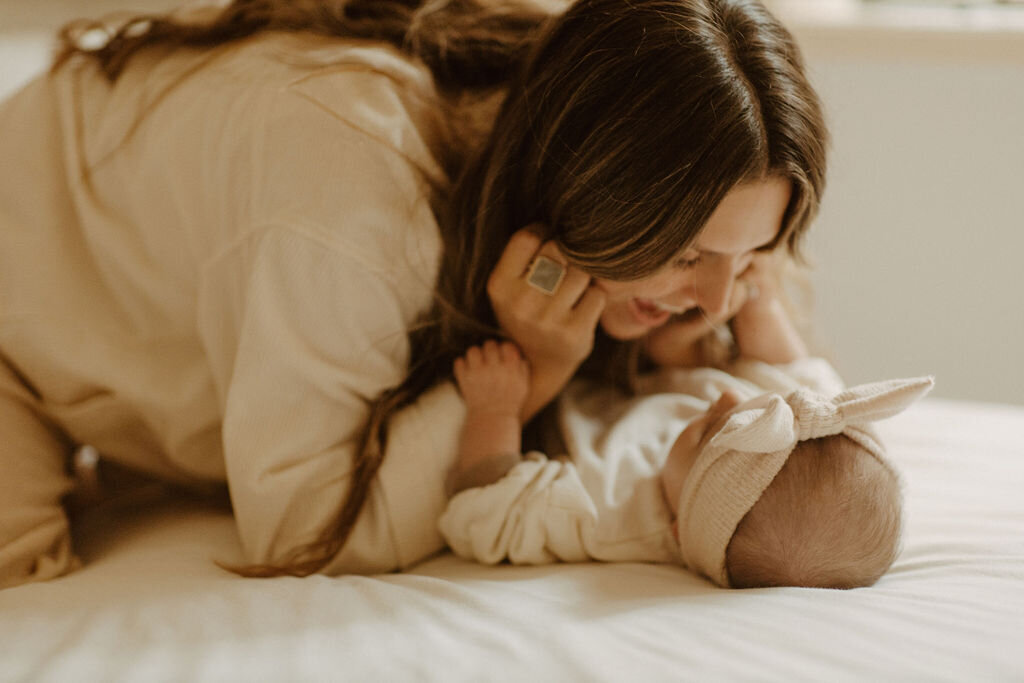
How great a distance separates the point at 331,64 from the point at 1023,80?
126 centimetres

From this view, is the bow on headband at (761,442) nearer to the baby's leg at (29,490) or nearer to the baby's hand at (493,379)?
the baby's hand at (493,379)

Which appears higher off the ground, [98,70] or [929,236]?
[98,70]

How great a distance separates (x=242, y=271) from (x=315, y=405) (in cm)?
16

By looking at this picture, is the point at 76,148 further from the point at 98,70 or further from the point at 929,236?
the point at 929,236

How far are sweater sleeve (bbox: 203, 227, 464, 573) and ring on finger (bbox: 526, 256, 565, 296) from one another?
139 mm

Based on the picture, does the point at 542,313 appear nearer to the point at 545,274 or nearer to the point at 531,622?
the point at 545,274

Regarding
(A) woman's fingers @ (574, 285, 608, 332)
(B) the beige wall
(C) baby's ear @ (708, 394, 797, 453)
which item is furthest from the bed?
(B) the beige wall

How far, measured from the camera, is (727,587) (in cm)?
86

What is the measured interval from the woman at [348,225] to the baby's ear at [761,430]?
0.45 feet

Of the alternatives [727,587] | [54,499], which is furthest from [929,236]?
[54,499]

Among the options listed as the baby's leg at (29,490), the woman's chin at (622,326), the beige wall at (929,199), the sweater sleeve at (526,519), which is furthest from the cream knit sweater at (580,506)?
the beige wall at (929,199)

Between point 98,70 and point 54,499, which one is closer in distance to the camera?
point 54,499

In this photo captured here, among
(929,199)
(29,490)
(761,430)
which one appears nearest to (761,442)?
(761,430)

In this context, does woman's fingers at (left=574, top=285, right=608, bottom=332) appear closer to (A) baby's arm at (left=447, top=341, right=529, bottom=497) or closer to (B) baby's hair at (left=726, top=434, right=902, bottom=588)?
(A) baby's arm at (left=447, top=341, right=529, bottom=497)
